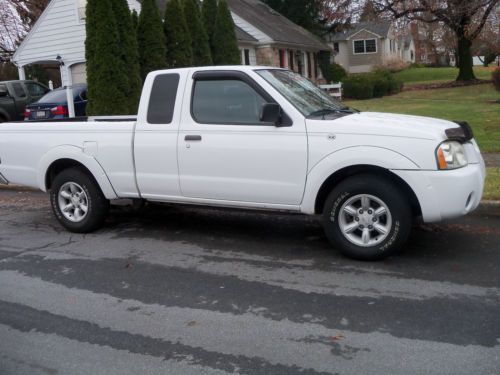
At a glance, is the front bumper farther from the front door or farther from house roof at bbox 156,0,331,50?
house roof at bbox 156,0,331,50

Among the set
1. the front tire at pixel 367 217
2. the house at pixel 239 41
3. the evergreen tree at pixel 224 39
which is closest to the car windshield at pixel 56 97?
the house at pixel 239 41

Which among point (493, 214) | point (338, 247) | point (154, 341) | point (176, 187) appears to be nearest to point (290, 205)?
point (338, 247)

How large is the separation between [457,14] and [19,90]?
21794mm

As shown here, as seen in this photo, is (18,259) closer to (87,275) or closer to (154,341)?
(87,275)

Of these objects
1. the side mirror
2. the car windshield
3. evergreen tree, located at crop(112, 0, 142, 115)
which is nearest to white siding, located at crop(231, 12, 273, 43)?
the car windshield

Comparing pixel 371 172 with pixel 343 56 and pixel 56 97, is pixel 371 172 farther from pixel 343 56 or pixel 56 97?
pixel 343 56

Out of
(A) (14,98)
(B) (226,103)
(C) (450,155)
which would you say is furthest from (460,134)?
(A) (14,98)

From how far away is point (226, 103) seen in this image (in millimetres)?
6141

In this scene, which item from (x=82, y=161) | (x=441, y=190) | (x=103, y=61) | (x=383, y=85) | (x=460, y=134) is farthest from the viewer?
(x=383, y=85)

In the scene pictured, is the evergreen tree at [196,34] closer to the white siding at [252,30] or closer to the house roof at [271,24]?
the white siding at [252,30]

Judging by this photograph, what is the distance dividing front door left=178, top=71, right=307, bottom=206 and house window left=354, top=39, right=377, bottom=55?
5793 cm

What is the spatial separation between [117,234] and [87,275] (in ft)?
5.01

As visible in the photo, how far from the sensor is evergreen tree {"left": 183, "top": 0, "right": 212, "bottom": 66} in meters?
18.8

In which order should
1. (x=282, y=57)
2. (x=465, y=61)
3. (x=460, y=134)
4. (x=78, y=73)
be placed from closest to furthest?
(x=460, y=134), (x=78, y=73), (x=282, y=57), (x=465, y=61)
